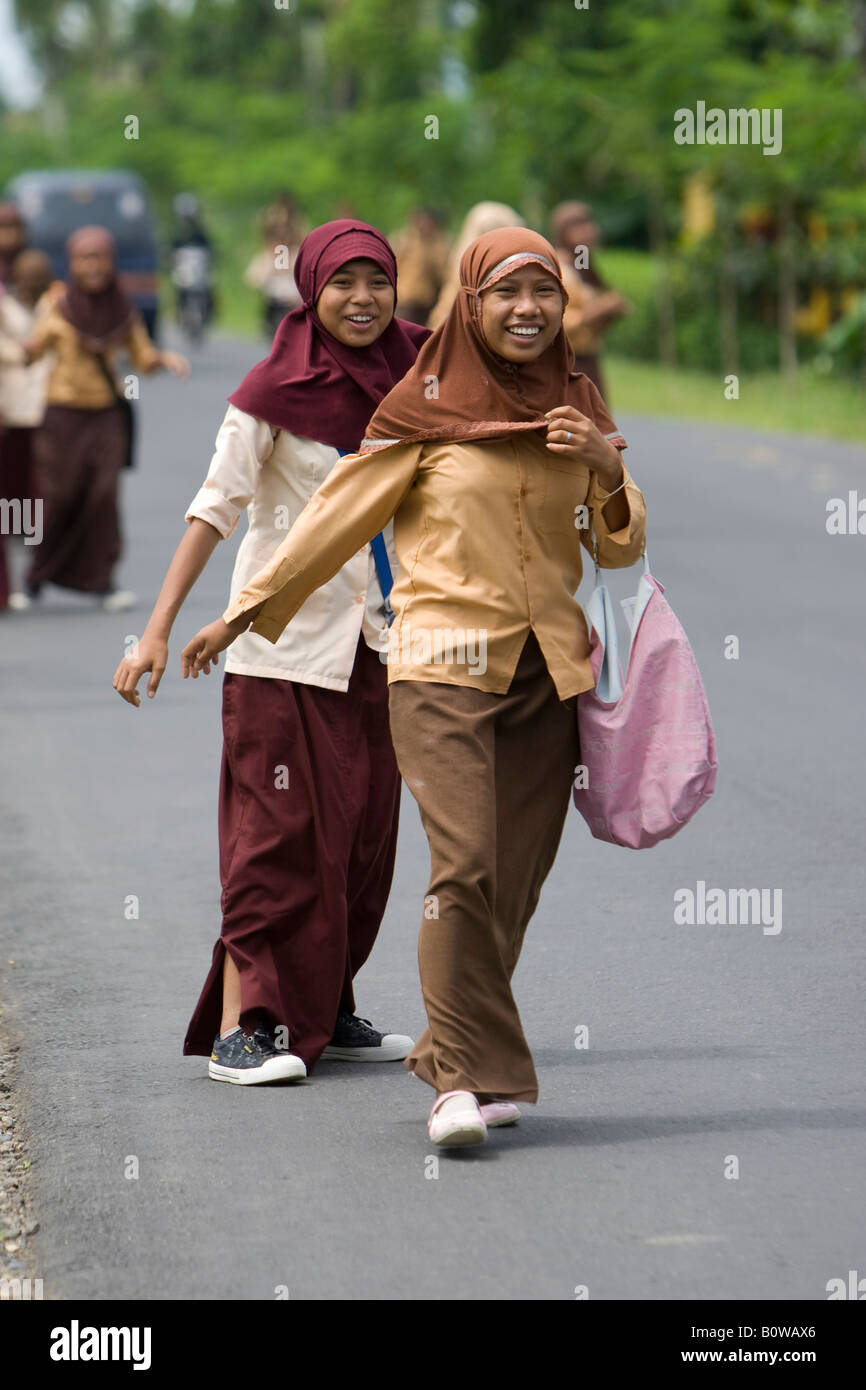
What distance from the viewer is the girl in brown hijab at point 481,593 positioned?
15.9 feet

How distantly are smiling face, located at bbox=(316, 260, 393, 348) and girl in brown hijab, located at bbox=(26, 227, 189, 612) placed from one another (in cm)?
791

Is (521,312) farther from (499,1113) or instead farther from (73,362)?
(73,362)

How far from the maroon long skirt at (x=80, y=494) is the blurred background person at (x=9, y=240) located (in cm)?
251

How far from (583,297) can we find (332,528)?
883 cm

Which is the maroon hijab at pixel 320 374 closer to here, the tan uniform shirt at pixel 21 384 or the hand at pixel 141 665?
the hand at pixel 141 665

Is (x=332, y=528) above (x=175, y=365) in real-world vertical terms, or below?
below

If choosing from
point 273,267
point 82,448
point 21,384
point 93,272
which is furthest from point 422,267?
point 273,267

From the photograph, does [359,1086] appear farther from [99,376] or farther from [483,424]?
[99,376]

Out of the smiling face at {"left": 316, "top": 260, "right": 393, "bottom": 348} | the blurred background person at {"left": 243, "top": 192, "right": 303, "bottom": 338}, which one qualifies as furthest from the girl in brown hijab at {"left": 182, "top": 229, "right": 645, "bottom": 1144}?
the blurred background person at {"left": 243, "top": 192, "right": 303, "bottom": 338}

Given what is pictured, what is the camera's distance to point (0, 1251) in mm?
4422

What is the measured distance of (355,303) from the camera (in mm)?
5281

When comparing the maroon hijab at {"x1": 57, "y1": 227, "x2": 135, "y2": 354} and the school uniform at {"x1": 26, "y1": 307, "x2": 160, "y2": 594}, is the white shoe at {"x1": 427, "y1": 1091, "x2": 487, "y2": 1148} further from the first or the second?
the school uniform at {"x1": 26, "y1": 307, "x2": 160, "y2": 594}

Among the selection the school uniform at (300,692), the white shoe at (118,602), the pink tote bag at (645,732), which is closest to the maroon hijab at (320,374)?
the school uniform at (300,692)

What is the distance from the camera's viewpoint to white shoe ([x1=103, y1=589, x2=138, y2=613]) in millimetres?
13328
